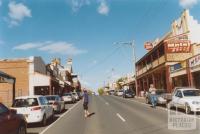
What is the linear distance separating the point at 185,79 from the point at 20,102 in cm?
2661

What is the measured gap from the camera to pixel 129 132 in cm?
1146

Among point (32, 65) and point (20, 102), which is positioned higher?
point (32, 65)

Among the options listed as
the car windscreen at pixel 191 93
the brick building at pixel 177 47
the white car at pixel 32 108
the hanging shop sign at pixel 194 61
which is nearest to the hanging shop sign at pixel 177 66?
the brick building at pixel 177 47

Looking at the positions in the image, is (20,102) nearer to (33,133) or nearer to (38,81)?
(33,133)

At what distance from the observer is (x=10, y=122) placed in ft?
31.7

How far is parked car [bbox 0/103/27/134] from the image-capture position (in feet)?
30.1

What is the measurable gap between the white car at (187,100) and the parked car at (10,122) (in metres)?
10.4

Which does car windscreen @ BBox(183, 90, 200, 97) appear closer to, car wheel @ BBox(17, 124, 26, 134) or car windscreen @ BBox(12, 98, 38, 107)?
car windscreen @ BBox(12, 98, 38, 107)

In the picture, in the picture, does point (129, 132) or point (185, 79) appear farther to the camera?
point (185, 79)

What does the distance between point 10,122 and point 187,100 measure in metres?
11.7

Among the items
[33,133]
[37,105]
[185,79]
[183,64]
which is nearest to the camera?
[33,133]

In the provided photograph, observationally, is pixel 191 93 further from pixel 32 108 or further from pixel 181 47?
pixel 181 47

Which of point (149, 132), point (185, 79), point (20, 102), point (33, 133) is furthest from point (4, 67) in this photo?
point (149, 132)

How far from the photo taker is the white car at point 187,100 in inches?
693
